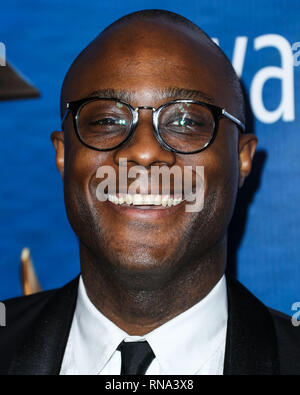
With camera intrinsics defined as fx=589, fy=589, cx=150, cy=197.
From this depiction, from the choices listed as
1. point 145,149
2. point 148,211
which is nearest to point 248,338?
point 148,211

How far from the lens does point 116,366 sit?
1215 millimetres

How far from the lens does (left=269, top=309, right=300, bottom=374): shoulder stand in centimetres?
120

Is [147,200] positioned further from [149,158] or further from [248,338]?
[248,338]

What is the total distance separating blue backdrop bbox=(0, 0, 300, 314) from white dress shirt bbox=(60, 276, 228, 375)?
408 mm

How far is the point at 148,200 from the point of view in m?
1.20

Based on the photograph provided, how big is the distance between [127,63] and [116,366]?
629mm

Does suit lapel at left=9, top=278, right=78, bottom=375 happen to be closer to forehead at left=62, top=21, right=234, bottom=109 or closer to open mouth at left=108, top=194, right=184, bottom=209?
open mouth at left=108, top=194, right=184, bottom=209

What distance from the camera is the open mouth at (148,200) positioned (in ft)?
3.93

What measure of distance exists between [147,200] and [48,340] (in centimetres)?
39
